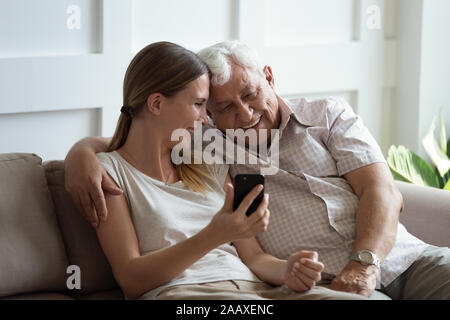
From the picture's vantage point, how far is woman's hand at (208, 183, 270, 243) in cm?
149

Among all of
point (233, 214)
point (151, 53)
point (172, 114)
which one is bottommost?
point (233, 214)

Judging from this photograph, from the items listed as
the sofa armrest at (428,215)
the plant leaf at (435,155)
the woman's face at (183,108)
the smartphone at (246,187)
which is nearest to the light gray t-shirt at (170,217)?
the woman's face at (183,108)

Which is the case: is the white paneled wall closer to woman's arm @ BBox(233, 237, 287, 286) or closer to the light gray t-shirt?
the light gray t-shirt

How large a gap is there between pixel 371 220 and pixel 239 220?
0.51m

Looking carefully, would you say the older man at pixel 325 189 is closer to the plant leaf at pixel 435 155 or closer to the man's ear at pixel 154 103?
the man's ear at pixel 154 103

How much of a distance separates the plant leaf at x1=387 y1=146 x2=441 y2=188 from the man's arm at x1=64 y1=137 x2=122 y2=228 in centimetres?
159

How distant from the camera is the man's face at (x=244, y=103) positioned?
1.91m

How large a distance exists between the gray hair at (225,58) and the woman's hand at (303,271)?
549mm

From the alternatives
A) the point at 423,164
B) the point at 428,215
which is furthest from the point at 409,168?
the point at 428,215

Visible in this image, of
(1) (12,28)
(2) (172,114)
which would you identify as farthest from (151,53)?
(1) (12,28)

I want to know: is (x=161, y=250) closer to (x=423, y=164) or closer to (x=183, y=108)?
(x=183, y=108)
